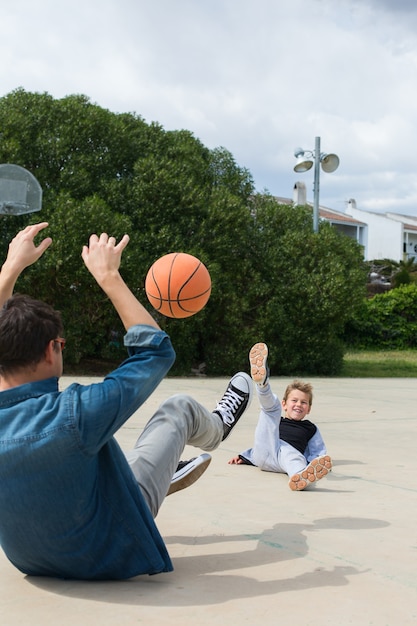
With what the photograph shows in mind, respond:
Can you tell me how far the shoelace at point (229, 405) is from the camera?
13.7ft

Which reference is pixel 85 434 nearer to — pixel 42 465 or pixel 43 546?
pixel 42 465

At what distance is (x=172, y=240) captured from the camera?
17188mm

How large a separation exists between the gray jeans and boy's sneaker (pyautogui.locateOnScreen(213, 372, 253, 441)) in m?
0.37

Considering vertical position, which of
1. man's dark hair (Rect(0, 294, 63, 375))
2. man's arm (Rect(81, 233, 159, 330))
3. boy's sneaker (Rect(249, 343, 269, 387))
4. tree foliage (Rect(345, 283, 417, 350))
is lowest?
tree foliage (Rect(345, 283, 417, 350))

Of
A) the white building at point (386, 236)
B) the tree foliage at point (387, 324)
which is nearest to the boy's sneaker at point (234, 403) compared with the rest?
the tree foliage at point (387, 324)

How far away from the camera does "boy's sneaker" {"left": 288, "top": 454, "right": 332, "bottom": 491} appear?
509 cm

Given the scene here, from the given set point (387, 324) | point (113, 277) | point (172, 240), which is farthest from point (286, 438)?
point (387, 324)

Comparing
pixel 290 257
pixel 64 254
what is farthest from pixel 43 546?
pixel 290 257

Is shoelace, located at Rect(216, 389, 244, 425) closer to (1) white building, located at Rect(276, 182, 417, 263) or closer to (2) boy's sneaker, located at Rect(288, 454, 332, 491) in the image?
(2) boy's sneaker, located at Rect(288, 454, 332, 491)

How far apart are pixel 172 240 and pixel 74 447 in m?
14.6

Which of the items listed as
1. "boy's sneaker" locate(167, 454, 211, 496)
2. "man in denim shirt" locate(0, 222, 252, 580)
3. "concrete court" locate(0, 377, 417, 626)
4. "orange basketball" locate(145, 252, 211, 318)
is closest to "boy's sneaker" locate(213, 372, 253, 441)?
"boy's sneaker" locate(167, 454, 211, 496)

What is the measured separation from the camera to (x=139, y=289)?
16.9m

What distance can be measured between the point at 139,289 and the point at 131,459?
537 inches

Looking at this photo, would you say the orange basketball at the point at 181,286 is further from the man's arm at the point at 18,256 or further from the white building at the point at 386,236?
the white building at the point at 386,236
